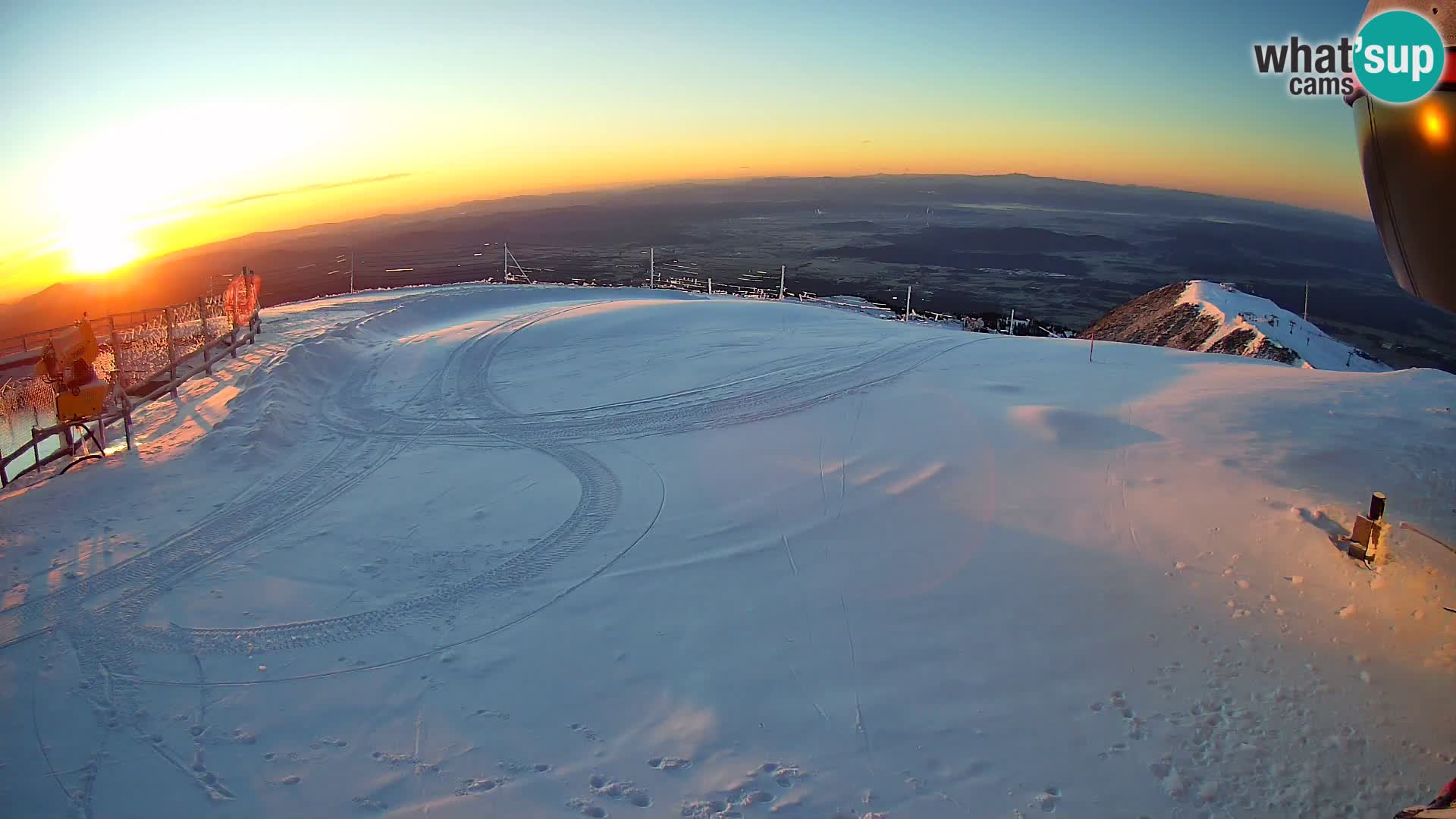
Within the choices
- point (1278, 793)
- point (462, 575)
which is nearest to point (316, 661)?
point (462, 575)

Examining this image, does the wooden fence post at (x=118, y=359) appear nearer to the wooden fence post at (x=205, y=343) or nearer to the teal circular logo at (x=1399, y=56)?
the wooden fence post at (x=205, y=343)

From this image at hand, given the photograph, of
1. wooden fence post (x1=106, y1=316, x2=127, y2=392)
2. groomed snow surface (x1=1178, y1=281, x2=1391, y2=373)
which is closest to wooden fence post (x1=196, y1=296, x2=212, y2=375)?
wooden fence post (x1=106, y1=316, x2=127, y2=392)

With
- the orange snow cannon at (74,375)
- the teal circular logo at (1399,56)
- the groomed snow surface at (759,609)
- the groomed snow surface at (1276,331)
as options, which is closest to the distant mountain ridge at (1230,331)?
the groomed snow surface at (1276,331)

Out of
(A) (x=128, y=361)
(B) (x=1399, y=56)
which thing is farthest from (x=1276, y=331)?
(A) (x=128, y=361)

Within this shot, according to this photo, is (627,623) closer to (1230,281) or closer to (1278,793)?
(1278,793)

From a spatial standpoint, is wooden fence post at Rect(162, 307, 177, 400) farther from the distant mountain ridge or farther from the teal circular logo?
the distant mountain ridge
